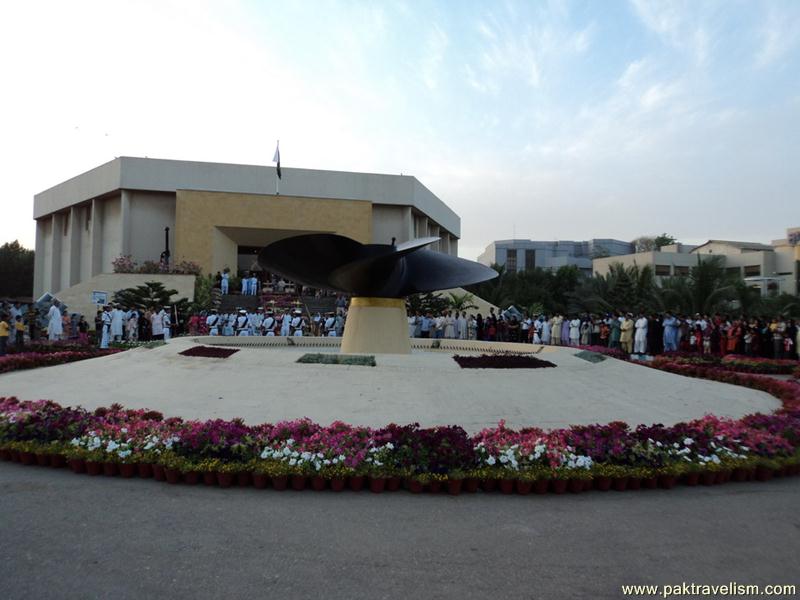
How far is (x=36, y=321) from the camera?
2253 centimetres

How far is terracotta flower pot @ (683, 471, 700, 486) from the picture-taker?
5.71 meters

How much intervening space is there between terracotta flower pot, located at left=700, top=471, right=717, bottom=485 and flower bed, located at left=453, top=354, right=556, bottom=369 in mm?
3848

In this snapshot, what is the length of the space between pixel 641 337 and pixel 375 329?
451 inches

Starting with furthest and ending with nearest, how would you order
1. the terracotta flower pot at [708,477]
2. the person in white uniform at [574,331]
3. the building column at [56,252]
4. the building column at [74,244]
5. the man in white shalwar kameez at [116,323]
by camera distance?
the building column at [56,252] < the building column at [74,244] < the person in white uniform at [574,331] < the man in white shalwar kameez at [116,323] < the terracotta flower pot at [708,477]

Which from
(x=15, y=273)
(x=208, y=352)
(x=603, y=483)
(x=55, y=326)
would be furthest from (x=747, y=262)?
(x=15, y=273)

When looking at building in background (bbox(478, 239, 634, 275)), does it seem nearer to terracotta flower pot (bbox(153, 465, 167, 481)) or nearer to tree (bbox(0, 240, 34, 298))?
tree (bbox(0, 240, 34, 298))

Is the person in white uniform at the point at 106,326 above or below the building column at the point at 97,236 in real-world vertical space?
below

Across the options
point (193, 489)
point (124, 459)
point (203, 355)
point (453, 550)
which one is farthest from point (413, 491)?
point (203, 355)

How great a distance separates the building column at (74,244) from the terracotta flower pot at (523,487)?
4201 centimetres

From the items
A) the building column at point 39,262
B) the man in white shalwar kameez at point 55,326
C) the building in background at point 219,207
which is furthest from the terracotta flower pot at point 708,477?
the building column at point 39,262

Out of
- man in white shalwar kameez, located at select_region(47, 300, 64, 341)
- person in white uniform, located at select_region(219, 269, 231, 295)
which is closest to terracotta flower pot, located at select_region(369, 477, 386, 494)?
man in white shalwar kameez, located at select_region(47, 300, 64, 341)

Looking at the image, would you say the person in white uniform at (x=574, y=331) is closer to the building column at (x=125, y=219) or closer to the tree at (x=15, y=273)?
the building column at (x=125, y=219)

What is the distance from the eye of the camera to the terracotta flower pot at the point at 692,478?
571 centimetres

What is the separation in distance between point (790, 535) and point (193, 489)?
4.83 metres
